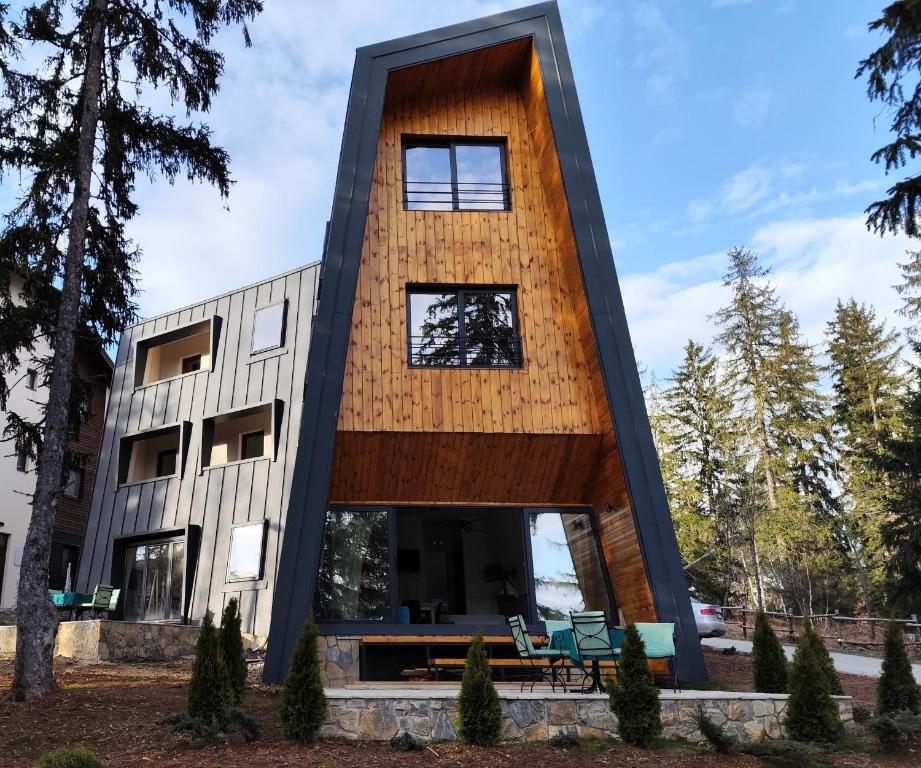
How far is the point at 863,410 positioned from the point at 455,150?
82.5 feet

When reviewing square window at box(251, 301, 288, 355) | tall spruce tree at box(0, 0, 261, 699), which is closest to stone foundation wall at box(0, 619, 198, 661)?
tall spruce tree at box(0, 0, 261, 699)

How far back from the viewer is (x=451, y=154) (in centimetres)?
1332

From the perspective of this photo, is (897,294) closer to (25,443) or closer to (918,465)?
(918,465)

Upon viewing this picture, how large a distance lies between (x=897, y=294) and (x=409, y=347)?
2606 centimetres

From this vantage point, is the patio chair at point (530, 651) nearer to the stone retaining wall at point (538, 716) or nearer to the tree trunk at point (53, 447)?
the stone retaining wall at point (538, 716)

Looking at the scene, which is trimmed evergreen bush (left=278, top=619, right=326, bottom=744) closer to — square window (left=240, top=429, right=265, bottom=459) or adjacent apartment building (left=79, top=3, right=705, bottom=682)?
adjacent apartment building (left=79, top=3, right=705, bottom=682)

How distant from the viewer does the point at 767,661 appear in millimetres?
8938

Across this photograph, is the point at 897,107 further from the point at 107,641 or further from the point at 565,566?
the point at 107,641

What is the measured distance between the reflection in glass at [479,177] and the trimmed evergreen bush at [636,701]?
7806 mm

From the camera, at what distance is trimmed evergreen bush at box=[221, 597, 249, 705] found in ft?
26.1

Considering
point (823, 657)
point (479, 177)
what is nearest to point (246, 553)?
point (479, 177)

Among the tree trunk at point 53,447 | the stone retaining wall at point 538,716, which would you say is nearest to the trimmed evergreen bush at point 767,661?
the stone retaining wall at point 538,716

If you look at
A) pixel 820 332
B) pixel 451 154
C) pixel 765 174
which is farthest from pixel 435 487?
pixel 820 332

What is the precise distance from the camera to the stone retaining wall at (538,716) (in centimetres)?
746
